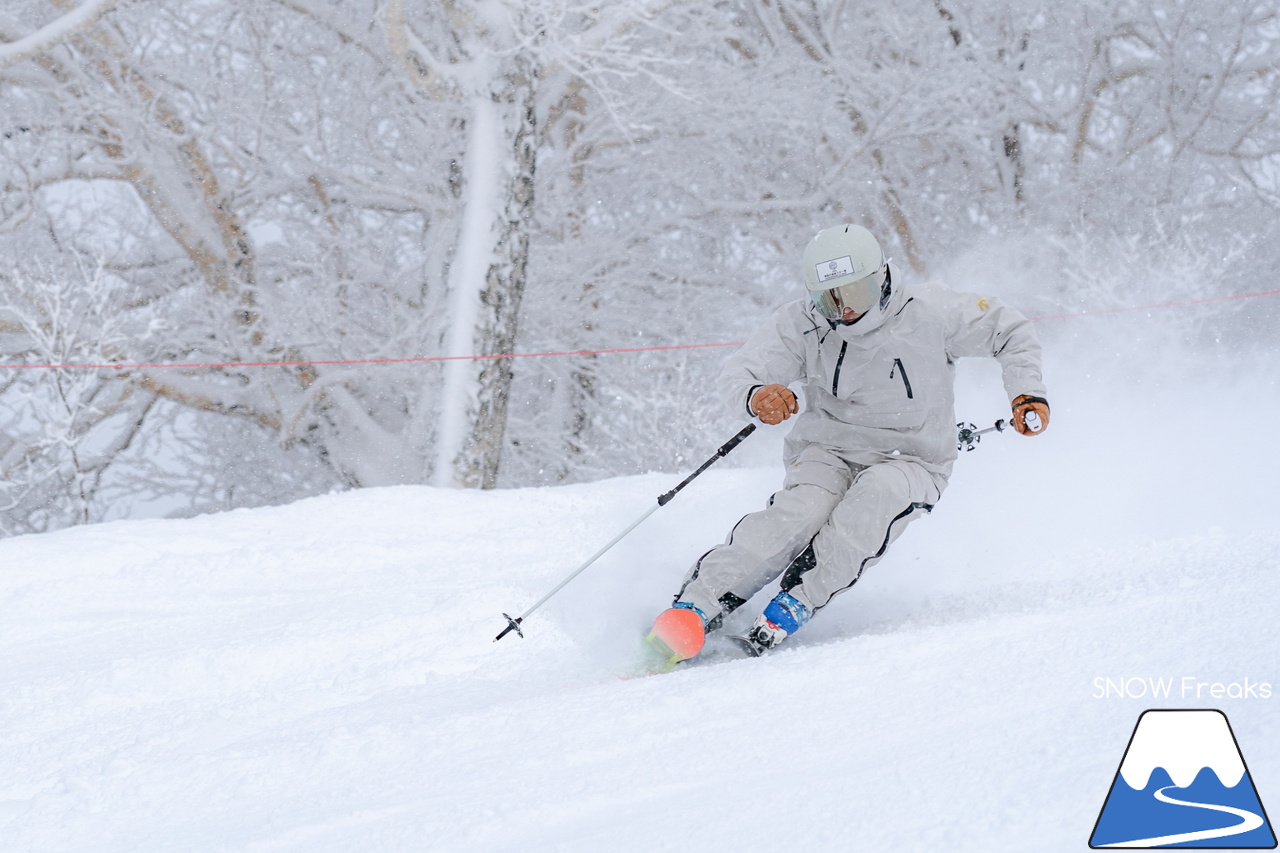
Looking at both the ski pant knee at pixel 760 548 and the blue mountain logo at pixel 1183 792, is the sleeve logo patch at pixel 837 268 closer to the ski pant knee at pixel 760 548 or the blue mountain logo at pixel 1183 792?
the ski pant knee at pixel 760 548

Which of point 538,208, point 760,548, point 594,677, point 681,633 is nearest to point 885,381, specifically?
point 760,548

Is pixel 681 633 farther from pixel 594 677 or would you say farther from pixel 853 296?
pixel 853 296

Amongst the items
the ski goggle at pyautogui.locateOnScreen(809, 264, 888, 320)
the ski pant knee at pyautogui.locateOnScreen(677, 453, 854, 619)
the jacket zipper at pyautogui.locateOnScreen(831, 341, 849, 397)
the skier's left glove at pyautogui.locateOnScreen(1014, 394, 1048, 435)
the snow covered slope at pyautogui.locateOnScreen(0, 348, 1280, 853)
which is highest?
the ski goggle at pyautogui.locateOnScreen(809, 264, 888, 320)

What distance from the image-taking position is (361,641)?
10.7ft

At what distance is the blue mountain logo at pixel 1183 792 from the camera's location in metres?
1.49

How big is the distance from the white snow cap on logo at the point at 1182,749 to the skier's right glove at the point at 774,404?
157 cm

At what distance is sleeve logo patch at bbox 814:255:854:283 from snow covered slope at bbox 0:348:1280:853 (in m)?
1.01

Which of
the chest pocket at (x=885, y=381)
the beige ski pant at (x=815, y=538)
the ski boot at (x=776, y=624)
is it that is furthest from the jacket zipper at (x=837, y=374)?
the ski boot at (x=776, y=624)

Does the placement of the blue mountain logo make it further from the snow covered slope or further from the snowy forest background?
the snowy forest background

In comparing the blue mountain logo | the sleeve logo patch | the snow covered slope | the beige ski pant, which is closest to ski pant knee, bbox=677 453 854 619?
the beige ski pant

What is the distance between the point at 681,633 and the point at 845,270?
1.12 metres

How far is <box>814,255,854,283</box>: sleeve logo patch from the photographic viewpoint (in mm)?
3143

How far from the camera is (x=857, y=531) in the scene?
3.12 metres

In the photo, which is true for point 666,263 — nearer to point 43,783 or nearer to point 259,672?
point 259,672
